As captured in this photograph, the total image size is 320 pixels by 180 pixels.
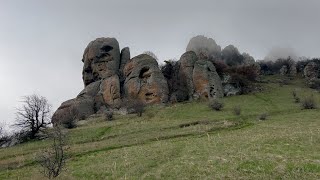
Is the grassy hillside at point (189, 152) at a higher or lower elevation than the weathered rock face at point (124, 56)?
lower

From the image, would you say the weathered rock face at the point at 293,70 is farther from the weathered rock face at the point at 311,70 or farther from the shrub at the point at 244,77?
the shrub at the point at 244,77

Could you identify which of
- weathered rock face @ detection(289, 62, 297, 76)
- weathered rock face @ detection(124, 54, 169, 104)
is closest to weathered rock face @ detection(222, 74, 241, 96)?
weathered rock face @ detection(124, 54, 169, 104)

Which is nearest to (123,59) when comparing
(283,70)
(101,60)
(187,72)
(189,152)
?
(101,60)

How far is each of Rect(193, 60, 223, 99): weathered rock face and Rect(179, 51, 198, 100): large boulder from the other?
1.18 metres

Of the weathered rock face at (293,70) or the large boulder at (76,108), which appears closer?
the large boulder at (76,108)

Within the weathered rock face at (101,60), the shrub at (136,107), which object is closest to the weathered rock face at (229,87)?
the shrub at (136,107)

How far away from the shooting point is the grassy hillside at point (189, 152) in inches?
962

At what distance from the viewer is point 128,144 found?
4525cm

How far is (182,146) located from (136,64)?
59854 mm

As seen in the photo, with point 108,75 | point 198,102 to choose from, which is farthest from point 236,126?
point 108,75

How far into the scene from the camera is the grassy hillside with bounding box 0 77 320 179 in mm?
24438

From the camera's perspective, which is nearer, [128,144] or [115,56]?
[128,144]

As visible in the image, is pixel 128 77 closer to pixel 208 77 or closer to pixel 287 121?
pixel 208 77

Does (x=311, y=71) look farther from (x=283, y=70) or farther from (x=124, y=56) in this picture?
(x=124, y=56)
